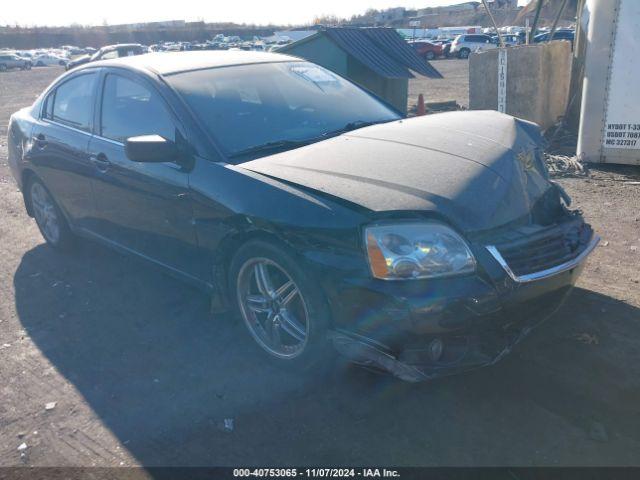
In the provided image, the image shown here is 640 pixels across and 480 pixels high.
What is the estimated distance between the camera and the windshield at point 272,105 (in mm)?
3742

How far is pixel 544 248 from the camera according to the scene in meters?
3.12

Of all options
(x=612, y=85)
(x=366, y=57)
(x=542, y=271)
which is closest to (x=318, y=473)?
(x=542, y=271)

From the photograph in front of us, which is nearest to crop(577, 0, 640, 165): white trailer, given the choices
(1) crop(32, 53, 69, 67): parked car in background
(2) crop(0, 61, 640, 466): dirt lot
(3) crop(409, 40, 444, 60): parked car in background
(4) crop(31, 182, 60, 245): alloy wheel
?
(2) crop(0, 61, 640, 466): dirt lot

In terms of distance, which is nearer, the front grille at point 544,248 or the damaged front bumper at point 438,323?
the damaged front bumper at point 438,323

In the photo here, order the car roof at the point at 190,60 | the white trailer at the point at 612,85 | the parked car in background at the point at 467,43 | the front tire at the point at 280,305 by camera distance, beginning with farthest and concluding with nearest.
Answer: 1. the parked car in background at the point at 467,43
2. the white trailer at the point at 612,85
3. the car roof at the point at 190,60
4. the front tire at the point at 280,305

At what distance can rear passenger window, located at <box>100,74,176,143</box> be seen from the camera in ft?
12.7

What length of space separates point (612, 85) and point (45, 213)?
270 inches

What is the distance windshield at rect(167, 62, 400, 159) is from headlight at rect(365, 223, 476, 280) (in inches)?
46.5

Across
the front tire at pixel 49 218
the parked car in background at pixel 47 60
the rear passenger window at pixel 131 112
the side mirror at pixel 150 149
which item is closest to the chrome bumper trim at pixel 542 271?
the side mirror at pixel 150 149

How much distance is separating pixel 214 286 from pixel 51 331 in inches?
54.3

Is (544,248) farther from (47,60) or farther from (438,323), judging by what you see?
(47,60)

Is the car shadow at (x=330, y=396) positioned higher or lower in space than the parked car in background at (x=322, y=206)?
lower

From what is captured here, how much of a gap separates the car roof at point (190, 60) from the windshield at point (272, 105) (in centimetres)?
10

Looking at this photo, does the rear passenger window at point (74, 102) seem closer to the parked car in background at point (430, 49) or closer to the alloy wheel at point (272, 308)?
the alloy wheel at point (272, 308)
